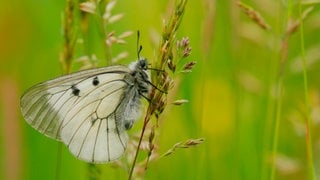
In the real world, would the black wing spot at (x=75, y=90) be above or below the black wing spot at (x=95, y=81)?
below

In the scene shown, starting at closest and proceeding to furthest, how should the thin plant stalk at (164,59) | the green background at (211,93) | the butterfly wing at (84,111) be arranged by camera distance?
the thin plant stalk at (164,59)
the butterfly wing at (84,111)
the green background at (211,93)

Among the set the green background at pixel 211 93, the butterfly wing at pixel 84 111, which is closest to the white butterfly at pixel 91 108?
the butterfly wing at pixel 84 111

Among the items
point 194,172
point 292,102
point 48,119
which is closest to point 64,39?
point 48,119

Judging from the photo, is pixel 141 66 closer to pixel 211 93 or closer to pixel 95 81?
pixel 95 81

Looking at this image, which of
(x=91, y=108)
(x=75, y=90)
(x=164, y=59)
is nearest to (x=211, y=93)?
(x=91, y=108)

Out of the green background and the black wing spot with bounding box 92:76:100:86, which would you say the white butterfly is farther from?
the green background

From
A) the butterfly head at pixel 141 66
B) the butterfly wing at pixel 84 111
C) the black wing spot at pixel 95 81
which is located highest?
the butterfly head at pixel 141 66

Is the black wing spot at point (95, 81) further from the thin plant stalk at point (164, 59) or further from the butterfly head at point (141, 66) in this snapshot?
the thin plant stalk at point (164, 59)
